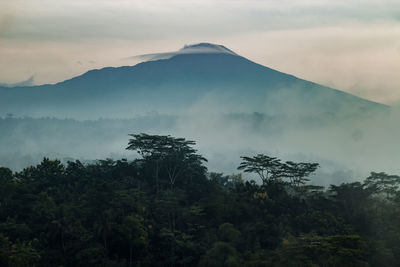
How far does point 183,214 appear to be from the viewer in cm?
3067

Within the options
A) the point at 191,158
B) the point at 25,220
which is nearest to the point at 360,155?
the point at 191,158

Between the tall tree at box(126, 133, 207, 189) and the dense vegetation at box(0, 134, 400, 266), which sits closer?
the dense vegetation at box(0, 134, 400, 266)

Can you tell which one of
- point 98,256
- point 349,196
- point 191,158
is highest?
point 191,158

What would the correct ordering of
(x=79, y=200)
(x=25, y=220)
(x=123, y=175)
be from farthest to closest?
1. (x=123, y=175)
2. (x=79, y=200)
3. (x=25, y=220)

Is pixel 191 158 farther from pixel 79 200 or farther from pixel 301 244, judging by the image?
pixel 301 244

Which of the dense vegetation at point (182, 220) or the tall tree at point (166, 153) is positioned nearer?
the dense vegetation at point (182, 220)

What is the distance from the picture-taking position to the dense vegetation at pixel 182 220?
25422mm

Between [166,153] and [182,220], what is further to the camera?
[166,153]

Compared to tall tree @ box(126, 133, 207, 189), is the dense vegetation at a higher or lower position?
lower

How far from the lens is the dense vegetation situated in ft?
83.4

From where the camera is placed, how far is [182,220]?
31.0 metres

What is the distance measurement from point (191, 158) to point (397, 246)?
654 inches

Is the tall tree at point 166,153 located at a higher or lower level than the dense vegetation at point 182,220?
higher

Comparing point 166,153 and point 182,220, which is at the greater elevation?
point 166,153
